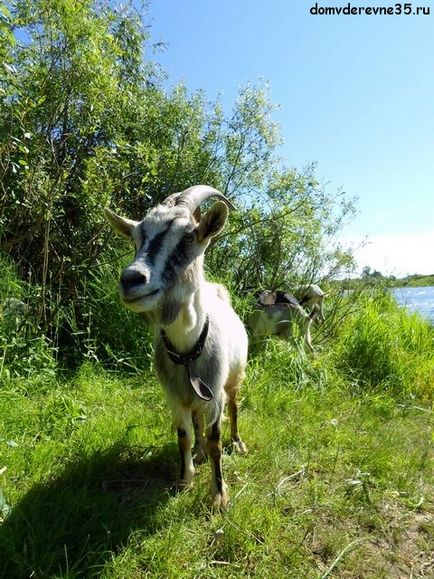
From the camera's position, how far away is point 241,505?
2.68 meters

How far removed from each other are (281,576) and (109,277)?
406cm

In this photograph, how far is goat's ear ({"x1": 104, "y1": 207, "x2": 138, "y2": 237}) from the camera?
2.90 m

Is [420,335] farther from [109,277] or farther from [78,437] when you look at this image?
[78,437]

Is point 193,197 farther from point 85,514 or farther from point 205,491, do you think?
point 85,514

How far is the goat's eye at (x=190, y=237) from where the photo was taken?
99.4 inches

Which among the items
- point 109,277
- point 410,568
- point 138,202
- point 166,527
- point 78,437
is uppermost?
point 138,202

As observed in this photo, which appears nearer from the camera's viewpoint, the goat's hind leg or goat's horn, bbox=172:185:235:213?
goat's horn, bbox=172:185:235:213

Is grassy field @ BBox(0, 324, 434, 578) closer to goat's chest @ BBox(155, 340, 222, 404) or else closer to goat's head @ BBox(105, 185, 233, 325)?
goat's chest @ BBox(155, 340, 222, 404)

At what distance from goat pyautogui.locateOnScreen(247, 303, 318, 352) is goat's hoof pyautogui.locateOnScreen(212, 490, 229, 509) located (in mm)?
3316

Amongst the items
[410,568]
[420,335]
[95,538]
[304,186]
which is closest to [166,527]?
[95,538]

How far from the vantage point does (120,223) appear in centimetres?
293

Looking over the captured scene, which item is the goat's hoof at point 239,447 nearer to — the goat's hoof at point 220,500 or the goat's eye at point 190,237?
the goat's hoof at point 220,500

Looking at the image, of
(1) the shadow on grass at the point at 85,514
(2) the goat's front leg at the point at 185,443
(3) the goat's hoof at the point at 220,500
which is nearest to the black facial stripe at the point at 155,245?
(2) the goat's front leg at the point at 185,443

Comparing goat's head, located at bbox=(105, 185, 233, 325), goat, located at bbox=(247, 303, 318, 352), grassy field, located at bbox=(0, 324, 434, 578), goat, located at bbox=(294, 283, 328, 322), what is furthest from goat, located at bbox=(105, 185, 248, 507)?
goat, located at bbox=(294, 283, 328, 322)
